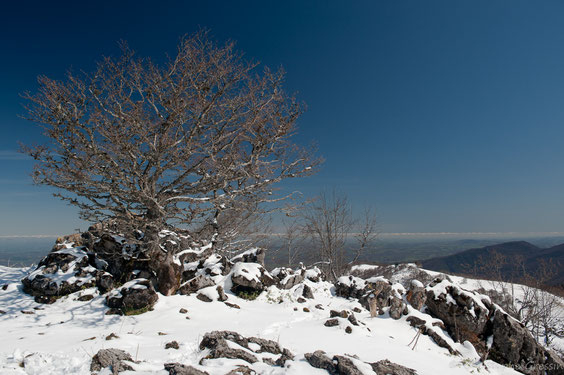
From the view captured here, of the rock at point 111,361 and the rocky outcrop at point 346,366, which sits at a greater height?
the rock at point 111,361

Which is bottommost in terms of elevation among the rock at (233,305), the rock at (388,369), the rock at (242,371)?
the rock at (388,369)

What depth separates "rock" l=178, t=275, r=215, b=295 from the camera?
10242mm

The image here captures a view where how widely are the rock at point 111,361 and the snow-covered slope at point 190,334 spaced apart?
0.13 m

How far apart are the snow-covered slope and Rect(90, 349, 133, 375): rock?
0.13m

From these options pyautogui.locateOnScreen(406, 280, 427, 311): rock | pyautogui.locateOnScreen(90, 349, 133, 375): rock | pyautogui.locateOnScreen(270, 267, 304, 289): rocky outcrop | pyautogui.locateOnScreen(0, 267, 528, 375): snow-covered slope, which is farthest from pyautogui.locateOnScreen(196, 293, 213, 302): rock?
pyautogui.locateOnScreen(406, 280, 427, 311): rock

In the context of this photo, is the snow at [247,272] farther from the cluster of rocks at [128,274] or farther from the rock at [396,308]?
the rock at [396,308]

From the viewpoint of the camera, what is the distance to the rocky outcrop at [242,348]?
5.02 m

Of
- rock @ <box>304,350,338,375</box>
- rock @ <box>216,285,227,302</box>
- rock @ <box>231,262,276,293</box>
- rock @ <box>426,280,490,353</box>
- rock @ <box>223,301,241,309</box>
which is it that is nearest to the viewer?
rock @ <box>304,350,338,375</box>

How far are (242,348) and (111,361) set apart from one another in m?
2.39

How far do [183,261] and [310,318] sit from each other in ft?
19.2

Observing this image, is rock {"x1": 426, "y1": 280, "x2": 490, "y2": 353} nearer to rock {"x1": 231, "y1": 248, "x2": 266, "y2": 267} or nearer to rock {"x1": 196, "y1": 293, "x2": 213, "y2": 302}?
rock {"x1": 231, "y1": 248, "x2": 266, "y2": 267}

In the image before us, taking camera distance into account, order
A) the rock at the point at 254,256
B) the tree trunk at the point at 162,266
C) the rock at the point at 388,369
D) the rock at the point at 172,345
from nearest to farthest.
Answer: the rock at the point at 388,369 < the rock at the point at 172,345 < the tree trunk at the point at 162,266 < the rock at the point at 254,256

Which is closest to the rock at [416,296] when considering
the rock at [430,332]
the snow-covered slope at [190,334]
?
the rock at [430,332]

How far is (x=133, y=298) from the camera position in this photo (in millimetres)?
8586
